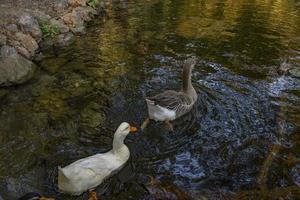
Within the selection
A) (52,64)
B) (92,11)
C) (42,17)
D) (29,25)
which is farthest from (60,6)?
(52,64)

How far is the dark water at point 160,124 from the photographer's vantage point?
7074mm

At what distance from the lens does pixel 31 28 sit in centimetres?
1477

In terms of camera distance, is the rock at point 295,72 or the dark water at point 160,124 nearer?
the dark water at point 160,124

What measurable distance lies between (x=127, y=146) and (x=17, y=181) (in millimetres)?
2214

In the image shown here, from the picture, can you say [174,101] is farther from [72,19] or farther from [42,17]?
[72,19]

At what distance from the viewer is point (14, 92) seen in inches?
418

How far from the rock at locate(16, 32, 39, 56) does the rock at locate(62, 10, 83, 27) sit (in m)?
2.67

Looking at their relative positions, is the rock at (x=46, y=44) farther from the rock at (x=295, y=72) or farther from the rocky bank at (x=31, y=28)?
the rock at (x=295, y=72)

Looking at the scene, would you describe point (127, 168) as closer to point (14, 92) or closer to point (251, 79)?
point (14, 92)

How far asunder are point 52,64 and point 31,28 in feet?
9.71

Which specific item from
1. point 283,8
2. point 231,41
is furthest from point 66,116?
point 283,8

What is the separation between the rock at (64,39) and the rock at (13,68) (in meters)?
2.79

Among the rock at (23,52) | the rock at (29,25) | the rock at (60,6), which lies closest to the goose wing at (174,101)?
the rock at (23,52)

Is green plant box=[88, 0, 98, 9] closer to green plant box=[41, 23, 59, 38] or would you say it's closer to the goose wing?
green plant box=[41, 23, 59, 38]
